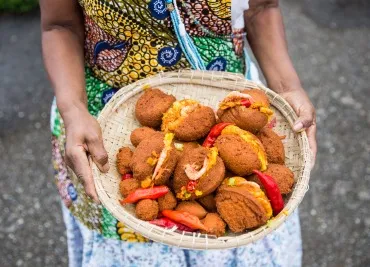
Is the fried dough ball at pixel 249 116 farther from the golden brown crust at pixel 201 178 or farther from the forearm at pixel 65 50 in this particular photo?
the forearm at pixel 65 50

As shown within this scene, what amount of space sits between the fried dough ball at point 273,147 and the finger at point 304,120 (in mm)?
68

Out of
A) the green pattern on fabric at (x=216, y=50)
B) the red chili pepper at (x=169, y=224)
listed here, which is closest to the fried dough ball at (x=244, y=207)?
the red chili pepper at (x=169, y=224)

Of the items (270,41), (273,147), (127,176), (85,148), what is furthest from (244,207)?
(270,41)

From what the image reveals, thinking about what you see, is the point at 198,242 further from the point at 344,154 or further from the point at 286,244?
the point at 344,154

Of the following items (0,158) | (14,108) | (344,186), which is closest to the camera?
(344,186)

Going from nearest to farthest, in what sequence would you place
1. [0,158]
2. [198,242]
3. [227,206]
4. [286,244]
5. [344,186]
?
[198,242]
[227,206]
[286,244]
[344,186]
[0,158]

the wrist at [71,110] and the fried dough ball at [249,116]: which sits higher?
the wrist at [71,110]

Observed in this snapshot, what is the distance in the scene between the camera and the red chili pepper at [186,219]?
1.49m

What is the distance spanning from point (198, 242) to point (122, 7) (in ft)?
2.33

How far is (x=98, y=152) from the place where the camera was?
1554 mm

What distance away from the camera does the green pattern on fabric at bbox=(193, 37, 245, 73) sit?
1.74 metres

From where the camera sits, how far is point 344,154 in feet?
10.7

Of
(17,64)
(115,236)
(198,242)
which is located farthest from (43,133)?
(198,242)

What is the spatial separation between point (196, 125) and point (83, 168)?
36 centimetres
